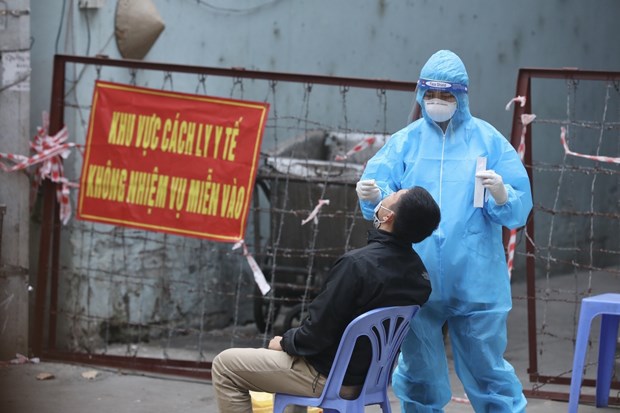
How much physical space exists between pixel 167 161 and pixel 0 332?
146 cm

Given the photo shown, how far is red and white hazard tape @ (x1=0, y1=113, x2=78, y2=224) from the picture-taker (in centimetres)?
668

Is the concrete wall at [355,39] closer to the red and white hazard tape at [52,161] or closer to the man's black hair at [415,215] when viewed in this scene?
the red and white hazard tape at [52,161]

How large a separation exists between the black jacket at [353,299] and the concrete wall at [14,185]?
2873 millimetres

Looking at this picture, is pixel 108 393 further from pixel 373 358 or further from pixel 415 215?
pixel 415 215

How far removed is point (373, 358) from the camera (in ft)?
14.2

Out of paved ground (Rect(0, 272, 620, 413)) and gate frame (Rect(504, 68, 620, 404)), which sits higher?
gate frame (Rect(504, 68, 620, 404))

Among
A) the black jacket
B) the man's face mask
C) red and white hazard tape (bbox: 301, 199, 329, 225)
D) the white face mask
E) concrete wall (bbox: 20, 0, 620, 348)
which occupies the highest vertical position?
concrete wall (bbox: 20, 0, 620, 348)

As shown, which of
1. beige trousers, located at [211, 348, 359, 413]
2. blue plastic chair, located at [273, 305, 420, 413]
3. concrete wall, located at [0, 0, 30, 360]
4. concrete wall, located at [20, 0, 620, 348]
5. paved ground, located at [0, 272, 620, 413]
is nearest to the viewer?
blue plastic chair, located at [273, 305, 420, 413]

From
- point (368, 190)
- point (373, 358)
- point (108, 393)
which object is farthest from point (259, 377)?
point (108, 393)

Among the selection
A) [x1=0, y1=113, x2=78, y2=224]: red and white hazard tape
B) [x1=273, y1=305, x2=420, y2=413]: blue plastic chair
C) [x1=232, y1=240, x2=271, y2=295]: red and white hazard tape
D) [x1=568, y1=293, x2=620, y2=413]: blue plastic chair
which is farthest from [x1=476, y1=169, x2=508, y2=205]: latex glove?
[x1=0, y1=113, x2=78, y2=224]: red and white hazard tape

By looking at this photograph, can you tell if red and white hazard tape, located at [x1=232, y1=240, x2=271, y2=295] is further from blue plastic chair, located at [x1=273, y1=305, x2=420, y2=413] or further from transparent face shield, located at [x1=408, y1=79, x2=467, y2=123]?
blue plastic chair, located at [x1=273, y1=305, x2=420, y2=413]

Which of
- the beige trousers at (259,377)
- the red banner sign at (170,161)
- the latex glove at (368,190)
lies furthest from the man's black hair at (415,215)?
the red banner sign at (170,161)

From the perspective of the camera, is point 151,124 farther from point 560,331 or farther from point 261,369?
point 560,331

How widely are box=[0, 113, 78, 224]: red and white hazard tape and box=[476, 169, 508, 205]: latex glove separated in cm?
297
